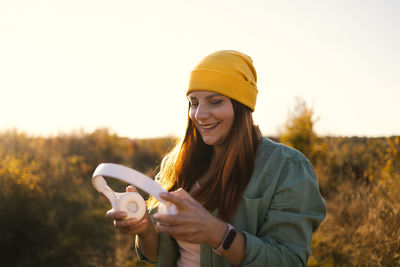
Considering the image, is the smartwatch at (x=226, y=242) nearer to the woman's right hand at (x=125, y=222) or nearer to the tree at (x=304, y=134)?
the woman's right hand at (x=125, y=222)

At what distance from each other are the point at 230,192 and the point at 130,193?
0.65 metres

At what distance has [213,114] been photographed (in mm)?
2135

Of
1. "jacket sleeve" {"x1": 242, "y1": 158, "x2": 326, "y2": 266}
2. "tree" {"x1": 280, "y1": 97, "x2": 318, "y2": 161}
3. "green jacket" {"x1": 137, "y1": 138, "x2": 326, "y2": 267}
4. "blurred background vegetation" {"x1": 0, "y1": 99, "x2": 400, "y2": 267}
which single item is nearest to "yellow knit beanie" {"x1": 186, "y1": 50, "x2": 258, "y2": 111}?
"green jacket" {"x1": 137, "y1": 138, "x2": 326, "y2": 267}

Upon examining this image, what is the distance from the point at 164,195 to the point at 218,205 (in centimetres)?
67

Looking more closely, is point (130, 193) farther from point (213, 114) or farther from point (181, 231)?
point (213, 114)

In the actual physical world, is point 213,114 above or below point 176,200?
above

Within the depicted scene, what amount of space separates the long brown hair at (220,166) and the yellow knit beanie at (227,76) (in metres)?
0.10

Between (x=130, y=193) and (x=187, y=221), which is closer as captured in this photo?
(x=187, y=221)

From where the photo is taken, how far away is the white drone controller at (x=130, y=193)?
161cm

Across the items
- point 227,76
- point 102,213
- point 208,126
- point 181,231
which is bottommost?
point 102,213

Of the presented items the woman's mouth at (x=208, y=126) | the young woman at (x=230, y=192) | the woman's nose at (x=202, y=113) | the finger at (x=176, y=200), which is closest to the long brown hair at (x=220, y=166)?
the young woman at (x=230, y=192)

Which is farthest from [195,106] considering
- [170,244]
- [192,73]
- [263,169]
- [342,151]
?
[342,151]

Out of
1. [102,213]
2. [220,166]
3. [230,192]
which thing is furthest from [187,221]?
[102,213]

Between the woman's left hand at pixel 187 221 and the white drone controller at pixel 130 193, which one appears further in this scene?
the white drone controller at pixel 130 193
